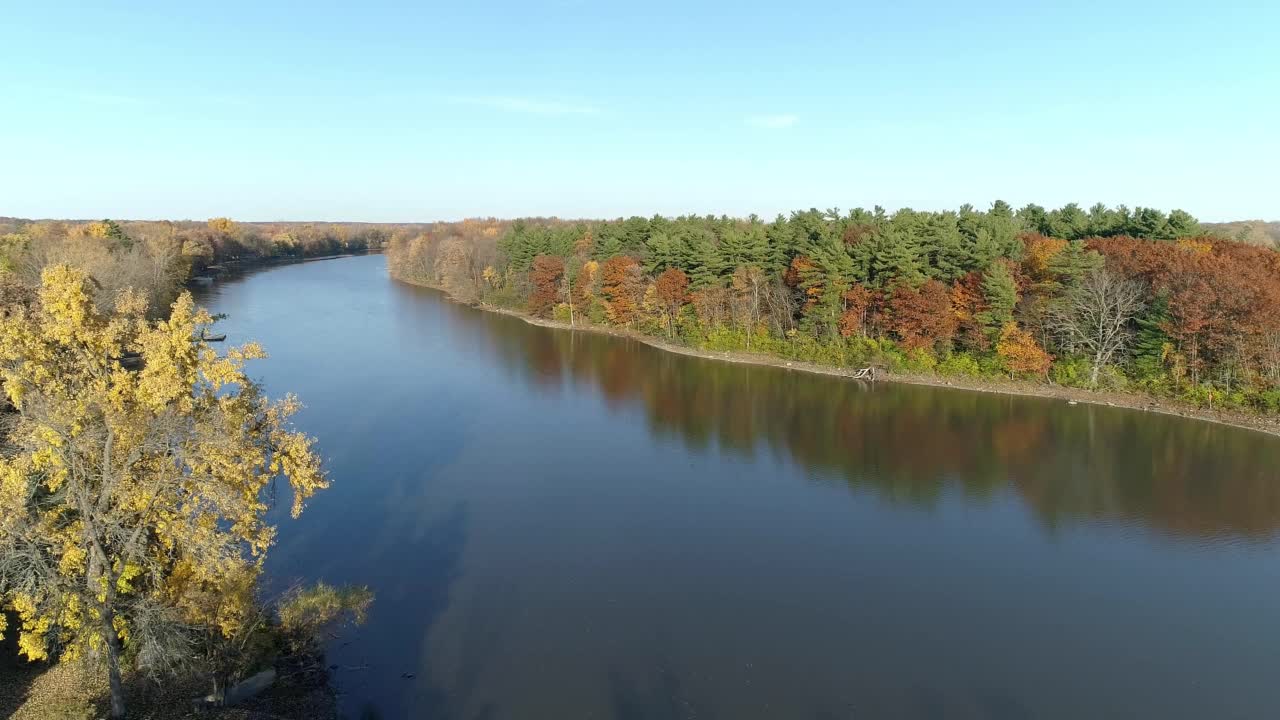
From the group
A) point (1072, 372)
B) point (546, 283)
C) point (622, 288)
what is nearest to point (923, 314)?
point (1072, 372)

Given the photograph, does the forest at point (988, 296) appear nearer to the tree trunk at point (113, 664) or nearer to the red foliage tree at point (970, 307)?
the red foliage tree at point (970, 307)

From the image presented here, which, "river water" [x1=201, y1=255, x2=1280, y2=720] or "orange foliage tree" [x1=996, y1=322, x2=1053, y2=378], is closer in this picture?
"river water" [x1=201, y1=255, x2=1280, y2=720]

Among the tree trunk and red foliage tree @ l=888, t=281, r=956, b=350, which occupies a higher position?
red foliage tree @ l=888, t=281, r=956, b=350

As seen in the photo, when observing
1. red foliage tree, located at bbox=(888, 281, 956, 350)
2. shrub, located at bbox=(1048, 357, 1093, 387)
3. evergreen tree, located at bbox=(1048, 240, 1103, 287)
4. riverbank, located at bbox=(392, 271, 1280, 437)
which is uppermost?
evergreen tree, located at bbox=(1048, 240, 1103, 287)

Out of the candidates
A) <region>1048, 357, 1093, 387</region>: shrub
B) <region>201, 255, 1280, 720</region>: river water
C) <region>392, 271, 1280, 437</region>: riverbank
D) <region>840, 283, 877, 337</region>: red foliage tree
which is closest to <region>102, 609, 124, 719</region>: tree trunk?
<region>201, 255, 1280, 720</region>: river water

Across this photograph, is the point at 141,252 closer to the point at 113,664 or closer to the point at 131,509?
the point at 131,509

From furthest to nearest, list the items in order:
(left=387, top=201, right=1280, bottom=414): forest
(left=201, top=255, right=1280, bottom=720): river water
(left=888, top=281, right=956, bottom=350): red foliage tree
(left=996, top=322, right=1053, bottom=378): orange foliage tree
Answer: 1. (left=888, top=281, right=956, bottom=350): red foliage tree
2. (left=996, top=322, right=1053, bottom=378): orange foliage tree
3. (left=387, top=201, right=1280, bottom=414): forest
4. (left=201, top=255, right=1280, bottom=720): river water

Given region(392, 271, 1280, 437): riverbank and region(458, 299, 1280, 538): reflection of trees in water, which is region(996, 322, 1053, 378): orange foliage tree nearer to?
region(392, 271, 1280, 437): riverbank
